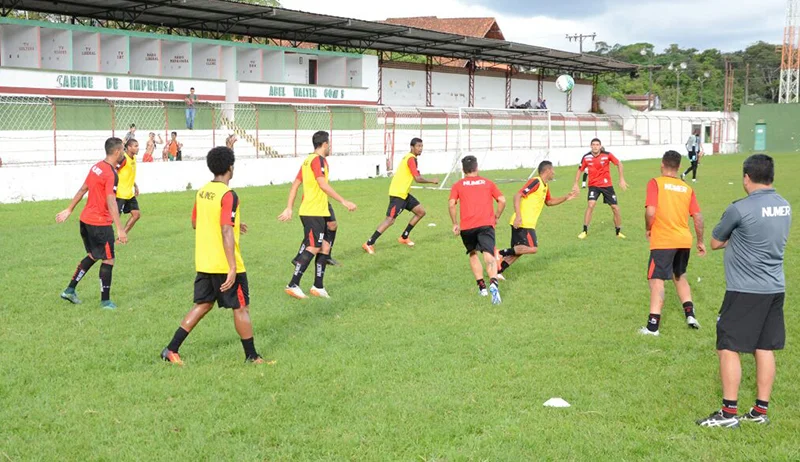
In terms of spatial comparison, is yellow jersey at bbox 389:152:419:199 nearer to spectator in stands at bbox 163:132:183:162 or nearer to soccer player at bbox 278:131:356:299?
soccer player at bbox 278:131:356:299

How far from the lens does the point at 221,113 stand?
32.4 metres

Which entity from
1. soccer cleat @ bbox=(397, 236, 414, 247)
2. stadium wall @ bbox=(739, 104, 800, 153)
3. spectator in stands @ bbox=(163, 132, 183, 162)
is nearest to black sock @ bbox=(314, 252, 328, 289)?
soccer cleat @ bbox=(397, 236, 414, 247)

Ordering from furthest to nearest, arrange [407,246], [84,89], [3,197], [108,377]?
1. [84,89]
2. [3,197]
3. [407,246]
4. [108,377]

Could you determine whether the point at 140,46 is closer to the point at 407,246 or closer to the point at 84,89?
the point at 84,89

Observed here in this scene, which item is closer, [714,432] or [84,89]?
[714,432]

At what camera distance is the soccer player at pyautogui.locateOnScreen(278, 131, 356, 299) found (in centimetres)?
973

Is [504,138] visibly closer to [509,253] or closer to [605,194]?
[605,194]

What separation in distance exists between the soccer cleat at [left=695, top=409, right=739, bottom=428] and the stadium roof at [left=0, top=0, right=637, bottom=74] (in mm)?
29344

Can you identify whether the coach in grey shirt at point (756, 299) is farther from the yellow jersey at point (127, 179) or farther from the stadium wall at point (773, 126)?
the stadium wall at point (773, 126)

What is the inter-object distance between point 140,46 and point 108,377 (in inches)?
1235

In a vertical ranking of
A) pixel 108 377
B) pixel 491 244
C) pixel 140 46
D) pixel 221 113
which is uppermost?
pixel 140 46

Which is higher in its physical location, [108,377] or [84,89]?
[84,89]

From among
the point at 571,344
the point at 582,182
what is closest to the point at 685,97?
the point at 582,182

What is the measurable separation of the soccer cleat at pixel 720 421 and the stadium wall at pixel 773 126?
2504 inches
